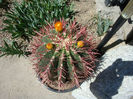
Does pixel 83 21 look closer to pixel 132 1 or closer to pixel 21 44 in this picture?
pixel 21 44

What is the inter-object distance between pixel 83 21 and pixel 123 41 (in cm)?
66

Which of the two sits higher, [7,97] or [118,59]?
[118,59]

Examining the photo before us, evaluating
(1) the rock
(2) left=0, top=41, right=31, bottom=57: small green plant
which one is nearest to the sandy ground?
(2) left=0, top=41, right=31, bottom=57: small green plant

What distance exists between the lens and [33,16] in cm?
188

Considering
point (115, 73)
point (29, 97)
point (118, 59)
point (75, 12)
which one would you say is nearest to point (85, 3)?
point (75, 12)

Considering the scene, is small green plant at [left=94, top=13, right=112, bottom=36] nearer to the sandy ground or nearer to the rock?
the rock

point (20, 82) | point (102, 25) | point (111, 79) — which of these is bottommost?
point (20, 82)

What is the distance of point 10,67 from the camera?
212 cm

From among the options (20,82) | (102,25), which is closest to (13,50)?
(20,82)

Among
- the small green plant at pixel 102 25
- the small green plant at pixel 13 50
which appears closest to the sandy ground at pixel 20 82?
the small green plant at pixel 13 50

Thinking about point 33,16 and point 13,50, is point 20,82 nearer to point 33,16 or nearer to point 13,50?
point 13,50

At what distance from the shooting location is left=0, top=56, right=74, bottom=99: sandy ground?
77.5 inches

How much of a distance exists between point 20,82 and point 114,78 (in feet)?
4.23

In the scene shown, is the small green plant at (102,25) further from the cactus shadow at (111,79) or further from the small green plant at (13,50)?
the small green plant at (13,50)
